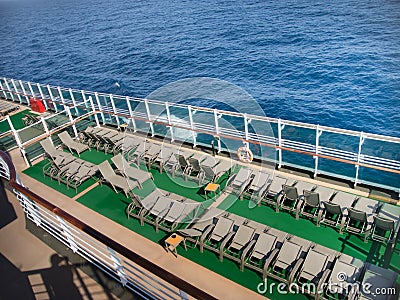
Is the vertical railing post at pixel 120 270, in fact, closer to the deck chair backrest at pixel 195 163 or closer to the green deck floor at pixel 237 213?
the green deck floor at pixel 237 213

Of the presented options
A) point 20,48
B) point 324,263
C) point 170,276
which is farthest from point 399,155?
point 20,48

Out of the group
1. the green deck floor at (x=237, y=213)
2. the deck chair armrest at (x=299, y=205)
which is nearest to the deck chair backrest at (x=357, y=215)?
the green deck floor at (x=237, y=213)

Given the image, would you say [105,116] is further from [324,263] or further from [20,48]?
[20,48]

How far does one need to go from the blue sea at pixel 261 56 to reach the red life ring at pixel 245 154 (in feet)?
46.0

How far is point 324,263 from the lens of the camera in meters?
6.92

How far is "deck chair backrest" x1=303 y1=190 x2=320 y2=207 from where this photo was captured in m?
8.70

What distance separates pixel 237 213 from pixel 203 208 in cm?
99

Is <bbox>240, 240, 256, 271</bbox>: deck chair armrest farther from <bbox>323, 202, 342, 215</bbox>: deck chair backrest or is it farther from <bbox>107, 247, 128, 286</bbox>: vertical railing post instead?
<bbox>107, 247, 128, 286</bbox>: vertical railing post

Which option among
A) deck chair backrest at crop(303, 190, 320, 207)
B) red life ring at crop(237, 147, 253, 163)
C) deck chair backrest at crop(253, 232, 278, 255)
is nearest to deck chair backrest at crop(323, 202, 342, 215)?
deck chair backrest at crop(303, 190, 320, 207)

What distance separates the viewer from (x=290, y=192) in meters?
9.16

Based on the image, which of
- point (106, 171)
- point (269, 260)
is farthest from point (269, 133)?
point (269, 260)

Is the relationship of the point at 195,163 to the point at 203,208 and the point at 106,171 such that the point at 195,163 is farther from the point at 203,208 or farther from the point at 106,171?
the point at 106,171

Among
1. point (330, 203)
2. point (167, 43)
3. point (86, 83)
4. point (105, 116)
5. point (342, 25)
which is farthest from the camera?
point (167, 43)

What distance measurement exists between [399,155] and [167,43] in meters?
43.7
